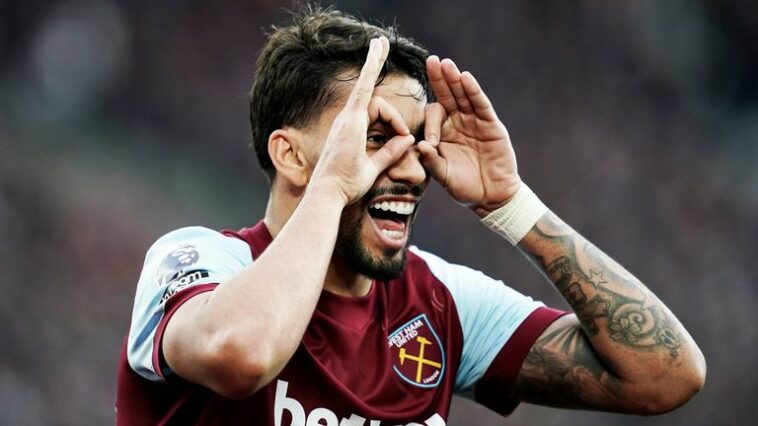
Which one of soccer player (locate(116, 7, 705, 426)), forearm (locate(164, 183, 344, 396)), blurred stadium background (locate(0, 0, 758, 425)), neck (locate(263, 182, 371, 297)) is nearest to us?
forearm (locate(164, 183, 344, 396))

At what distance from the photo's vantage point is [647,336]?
10.1ft

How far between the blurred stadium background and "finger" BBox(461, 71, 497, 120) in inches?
133

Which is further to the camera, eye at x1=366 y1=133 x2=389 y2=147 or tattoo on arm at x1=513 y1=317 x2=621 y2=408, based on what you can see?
tattoo on arm at x1=513 y1=317 x2=621 y2=408

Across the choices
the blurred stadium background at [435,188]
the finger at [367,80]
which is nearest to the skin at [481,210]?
the finger at [367,80]

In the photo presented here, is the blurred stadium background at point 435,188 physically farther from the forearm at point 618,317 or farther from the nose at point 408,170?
the nose at point 408,170

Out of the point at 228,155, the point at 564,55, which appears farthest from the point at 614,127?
the point at 228,155

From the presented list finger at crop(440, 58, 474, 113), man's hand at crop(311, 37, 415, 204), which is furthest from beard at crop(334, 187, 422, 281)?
finger at crop(440, 58, 474, 113)

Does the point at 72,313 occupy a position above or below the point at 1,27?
below

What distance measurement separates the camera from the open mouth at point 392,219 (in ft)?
10.00

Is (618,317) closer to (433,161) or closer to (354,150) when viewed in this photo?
(433,161)

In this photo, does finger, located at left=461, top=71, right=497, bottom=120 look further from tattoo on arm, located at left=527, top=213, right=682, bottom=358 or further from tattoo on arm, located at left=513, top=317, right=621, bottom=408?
tattoo on arm, located at left=513, top=317, right=621, bottom=408

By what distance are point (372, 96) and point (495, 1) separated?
404 centimetres

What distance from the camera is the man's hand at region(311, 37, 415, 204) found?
2.72 metres

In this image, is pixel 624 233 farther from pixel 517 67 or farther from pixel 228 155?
pixel 228 155
